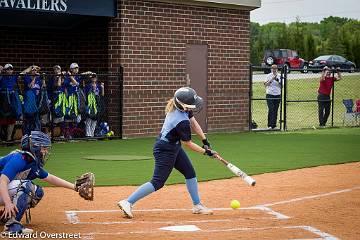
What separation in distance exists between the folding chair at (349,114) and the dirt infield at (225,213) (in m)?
15.9

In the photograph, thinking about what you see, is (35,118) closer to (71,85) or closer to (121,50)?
(71,85)

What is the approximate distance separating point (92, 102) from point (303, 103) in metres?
23.6

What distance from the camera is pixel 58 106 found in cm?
2152

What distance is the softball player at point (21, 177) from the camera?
29.7 feet

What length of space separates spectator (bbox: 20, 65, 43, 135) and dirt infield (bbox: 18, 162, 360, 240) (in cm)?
745

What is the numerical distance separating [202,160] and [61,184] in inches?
331

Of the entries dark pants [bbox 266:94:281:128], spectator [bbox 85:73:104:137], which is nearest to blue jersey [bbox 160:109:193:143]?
spectator [bbox 85:73:104:137]

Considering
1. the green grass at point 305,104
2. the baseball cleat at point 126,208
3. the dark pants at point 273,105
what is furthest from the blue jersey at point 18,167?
the green grass at point 305,104

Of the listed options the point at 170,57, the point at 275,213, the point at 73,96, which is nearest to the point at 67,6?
the point at 73,96

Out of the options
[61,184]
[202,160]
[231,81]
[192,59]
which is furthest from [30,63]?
[61,184]

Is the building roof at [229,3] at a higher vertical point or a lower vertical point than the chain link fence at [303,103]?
higher

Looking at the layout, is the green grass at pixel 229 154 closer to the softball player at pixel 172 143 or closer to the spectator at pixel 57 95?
the spectator at pixel 57 95

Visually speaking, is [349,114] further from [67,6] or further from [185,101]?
[185,101]

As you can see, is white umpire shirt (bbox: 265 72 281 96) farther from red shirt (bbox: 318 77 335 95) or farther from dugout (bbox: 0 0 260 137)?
red shirt (bbox: 318 77 335 95)
